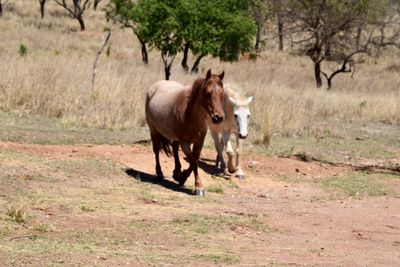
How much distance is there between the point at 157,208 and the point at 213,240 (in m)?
1.57

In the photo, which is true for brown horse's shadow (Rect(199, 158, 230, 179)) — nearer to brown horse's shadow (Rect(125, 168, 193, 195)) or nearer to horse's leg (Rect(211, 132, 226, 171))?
horse's leg (Rect(211, 132, 226, 171))

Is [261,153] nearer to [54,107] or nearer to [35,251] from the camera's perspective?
[54,107]

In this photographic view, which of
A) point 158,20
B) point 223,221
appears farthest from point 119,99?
point 223,221

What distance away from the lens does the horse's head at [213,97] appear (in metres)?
9.83

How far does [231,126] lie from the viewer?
40.2ft

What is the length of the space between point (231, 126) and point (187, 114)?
2.13 meters

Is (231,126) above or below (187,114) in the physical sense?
below

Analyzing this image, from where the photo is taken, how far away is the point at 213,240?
7383 mm

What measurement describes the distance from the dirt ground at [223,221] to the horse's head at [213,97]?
1.16 meters

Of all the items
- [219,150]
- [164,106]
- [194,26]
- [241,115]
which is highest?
[194,26]

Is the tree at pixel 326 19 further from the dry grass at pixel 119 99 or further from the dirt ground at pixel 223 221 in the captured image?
the dirt ground at pixel 223 221

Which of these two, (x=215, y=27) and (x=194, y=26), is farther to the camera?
(x=215, y=27)

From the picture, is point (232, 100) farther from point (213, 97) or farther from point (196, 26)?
point (196, 26)

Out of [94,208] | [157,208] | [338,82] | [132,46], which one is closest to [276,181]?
[157,208]
